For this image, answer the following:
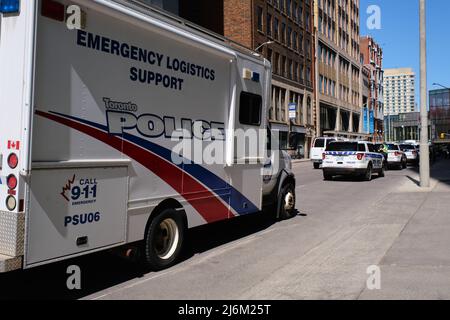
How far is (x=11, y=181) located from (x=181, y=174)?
2554mm

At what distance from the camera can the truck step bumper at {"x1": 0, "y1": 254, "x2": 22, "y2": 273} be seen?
423cm

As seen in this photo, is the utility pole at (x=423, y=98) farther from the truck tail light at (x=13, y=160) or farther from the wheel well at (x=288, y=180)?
the truck tail light at (x=13, y=160)

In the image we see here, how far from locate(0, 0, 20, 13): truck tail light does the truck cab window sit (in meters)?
4.20

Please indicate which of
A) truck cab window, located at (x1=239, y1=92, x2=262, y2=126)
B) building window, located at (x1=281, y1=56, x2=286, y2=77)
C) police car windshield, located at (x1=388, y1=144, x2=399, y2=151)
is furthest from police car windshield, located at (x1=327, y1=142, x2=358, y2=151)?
building window, located at (x1=281, y1=56, x2=286, y2=77)

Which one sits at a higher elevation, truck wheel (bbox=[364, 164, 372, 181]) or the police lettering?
the police lettering

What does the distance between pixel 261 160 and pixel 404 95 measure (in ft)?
567

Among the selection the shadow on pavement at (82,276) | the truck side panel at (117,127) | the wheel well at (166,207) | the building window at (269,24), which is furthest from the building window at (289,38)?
the wheel well at (166,207)

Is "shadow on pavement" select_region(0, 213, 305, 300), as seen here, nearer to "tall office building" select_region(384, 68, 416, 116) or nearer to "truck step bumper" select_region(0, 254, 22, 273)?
"truck step bumper" select_region(0, 254, 22, 273)

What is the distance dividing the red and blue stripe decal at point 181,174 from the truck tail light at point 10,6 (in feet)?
3.34

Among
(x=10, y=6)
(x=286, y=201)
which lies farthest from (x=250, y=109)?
(x=10, y=6)

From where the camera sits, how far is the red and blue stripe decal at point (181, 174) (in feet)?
16.9

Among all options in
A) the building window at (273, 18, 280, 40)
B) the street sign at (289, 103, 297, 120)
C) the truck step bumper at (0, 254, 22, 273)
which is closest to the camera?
the truck step bumper at (0, 254, 22, 273)

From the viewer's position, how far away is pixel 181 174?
6562 mm

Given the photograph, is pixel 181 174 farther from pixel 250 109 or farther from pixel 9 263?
pixel 9 263
